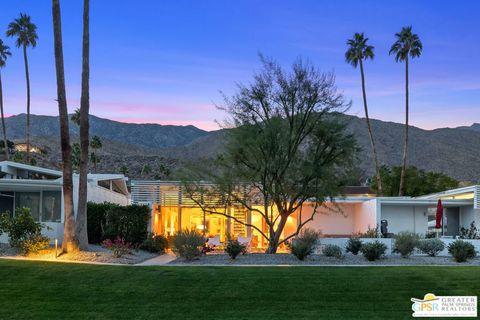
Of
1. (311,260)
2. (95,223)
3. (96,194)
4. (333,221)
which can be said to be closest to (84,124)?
(95,223)

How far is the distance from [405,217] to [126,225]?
1524 centimetres

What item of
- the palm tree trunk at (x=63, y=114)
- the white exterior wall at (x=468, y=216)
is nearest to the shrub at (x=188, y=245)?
the palm tree trunk at (x=63, y=114)

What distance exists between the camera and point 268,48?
2161 cm

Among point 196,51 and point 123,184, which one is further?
point 123,184

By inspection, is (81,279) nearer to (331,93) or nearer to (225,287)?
(225,287)

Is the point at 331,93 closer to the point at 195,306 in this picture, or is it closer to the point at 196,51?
the point at 195,306

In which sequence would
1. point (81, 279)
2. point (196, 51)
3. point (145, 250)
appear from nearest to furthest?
point (81, 279) < point (145, 250) < point (196, 51)

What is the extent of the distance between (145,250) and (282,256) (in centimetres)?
614

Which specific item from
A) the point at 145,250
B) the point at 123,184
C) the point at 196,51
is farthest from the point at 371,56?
the point at 145,250

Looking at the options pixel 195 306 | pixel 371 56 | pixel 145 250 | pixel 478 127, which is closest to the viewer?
pixel 195 306

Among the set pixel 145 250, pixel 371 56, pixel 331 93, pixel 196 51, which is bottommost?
pixel 145 250

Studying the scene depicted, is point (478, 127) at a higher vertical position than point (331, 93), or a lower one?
higher

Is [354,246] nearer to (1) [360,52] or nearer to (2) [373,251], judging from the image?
(2) [373,251]

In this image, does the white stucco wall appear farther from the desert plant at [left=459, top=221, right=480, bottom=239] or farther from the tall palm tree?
the tall palm tree
